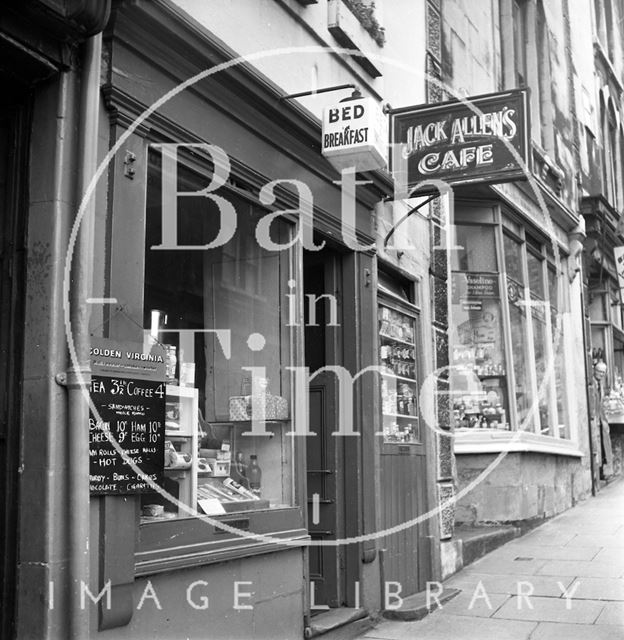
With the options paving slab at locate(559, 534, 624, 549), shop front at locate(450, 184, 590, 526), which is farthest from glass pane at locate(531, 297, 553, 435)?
paving slab at locate(559, 534, 624, 549)

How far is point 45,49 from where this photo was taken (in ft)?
14.1

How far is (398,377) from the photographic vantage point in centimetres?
793

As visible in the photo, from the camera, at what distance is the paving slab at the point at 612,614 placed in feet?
21.4

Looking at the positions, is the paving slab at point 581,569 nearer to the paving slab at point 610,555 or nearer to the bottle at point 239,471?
the paving slab at point 610,555

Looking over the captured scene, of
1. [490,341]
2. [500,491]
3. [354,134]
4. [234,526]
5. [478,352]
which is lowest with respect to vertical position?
[500,491]

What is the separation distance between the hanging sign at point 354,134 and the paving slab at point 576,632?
3531mm

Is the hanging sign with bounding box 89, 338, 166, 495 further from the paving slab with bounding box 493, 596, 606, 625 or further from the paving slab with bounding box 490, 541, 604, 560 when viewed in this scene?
the paving slab with bounding box 490, 541, 604, 560

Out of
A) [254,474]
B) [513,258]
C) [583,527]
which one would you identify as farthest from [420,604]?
[513,258]

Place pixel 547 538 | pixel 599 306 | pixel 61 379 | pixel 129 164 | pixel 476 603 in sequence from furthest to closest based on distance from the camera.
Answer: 1. pixel 599 306
2. pixel 547 538
3. pixel 476 603
4. pixel 129 164
5. pixel 61 379

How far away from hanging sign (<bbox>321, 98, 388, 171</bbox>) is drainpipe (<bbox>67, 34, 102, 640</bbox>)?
2.19 metres

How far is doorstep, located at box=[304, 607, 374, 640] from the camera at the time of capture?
245 inches

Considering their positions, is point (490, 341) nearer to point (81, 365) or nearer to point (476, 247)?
point (476, 247)

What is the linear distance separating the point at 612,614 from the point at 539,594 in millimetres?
864

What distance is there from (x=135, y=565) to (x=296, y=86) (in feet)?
12.1
